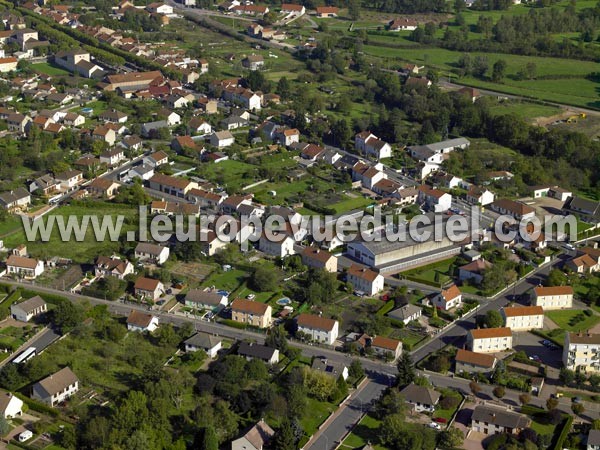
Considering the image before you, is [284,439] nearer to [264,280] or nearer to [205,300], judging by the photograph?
[205,300]

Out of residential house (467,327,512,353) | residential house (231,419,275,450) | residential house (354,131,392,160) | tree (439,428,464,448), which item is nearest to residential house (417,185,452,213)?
residential house (354,131,392,160)

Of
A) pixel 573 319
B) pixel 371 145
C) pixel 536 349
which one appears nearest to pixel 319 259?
pixel 536 349

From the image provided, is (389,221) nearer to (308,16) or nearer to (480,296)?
(480,296)

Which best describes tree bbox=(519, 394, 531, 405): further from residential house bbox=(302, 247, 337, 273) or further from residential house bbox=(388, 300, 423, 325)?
residential house bbox=(302, 247, 337, 273)

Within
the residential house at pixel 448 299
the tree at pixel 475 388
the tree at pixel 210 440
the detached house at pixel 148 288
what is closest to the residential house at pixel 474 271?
the residential house at pixel 448 299

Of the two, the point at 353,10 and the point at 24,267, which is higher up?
the point at 353,10

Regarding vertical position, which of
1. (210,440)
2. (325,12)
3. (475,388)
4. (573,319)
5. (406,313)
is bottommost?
(573,319)
